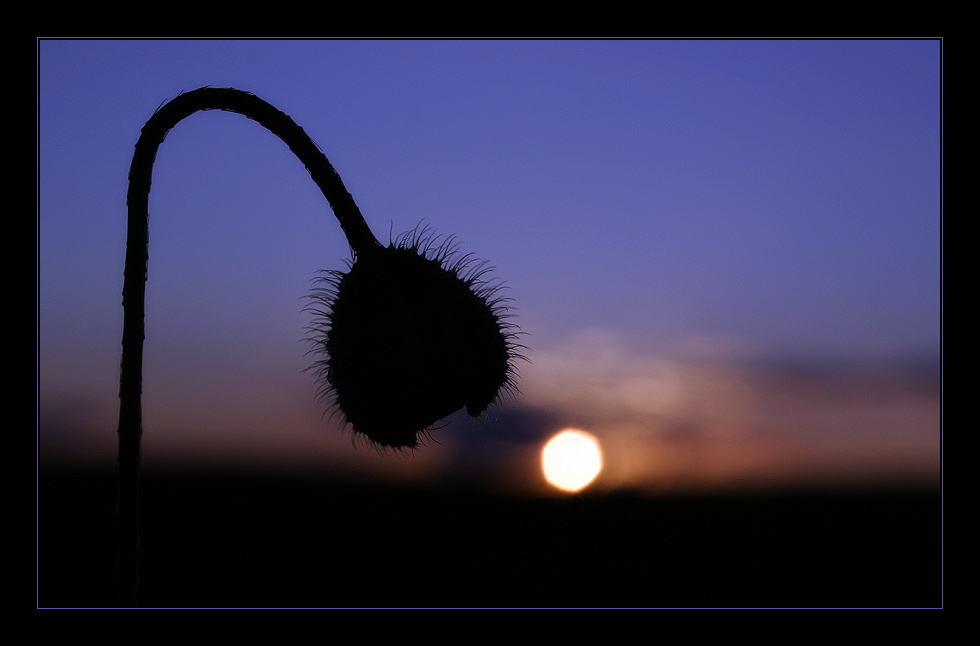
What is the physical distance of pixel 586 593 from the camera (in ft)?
114

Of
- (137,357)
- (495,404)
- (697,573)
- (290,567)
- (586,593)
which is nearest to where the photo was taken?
(137,357)

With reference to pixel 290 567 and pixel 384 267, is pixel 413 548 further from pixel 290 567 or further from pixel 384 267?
pixel 384 267

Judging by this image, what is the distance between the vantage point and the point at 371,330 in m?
2.81

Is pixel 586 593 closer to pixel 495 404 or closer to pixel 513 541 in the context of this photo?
pixel 513 541

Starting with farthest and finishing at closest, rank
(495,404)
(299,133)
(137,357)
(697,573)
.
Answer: (697,573) → (495,404) → (299,133) → (137,357)

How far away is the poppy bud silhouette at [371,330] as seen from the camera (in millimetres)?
2477

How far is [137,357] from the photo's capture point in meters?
2.47

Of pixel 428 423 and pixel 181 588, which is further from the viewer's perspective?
pixel 181 588

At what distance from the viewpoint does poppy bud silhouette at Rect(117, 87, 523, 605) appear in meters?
2.48

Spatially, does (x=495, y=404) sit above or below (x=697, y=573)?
above
